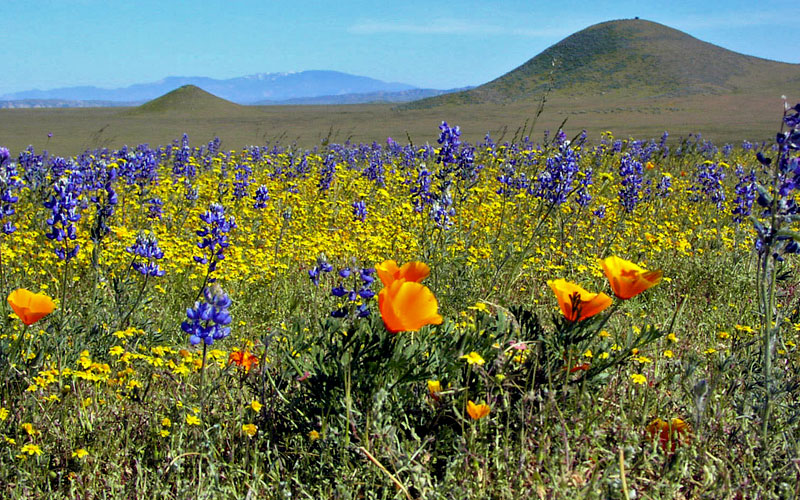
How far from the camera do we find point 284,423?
2484mm

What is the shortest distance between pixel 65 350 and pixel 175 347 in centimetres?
56

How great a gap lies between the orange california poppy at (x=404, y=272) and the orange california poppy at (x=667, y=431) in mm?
1071

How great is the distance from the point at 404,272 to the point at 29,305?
4.80ft

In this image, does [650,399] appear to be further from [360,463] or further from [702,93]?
[702,93]

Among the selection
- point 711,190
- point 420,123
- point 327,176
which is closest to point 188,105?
point 420,123

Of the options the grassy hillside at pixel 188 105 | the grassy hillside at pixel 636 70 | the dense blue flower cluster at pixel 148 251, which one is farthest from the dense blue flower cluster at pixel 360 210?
the grassy hillside at pixel 636 70

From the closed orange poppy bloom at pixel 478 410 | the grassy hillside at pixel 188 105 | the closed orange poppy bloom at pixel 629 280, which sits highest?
the grassy hillside at pixel 188 105

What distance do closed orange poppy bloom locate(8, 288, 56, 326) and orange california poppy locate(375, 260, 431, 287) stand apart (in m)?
1.30

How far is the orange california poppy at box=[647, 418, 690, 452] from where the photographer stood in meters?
2.28

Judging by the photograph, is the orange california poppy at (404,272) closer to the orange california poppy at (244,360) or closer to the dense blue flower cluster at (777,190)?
the orange california poppy at (244,360)

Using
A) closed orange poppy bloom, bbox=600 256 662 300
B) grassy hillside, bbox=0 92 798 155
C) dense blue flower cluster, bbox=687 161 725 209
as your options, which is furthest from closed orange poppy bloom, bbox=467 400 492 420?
grassy hillside, bbox=0 92 798 155

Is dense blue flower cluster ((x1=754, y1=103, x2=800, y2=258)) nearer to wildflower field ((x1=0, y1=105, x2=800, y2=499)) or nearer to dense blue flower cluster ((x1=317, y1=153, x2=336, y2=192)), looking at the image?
wildflower field ((x1=0, y1=105, x2=800, y2=499))

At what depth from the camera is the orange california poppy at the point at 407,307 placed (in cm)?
187

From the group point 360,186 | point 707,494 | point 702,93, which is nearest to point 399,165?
point 360,186
